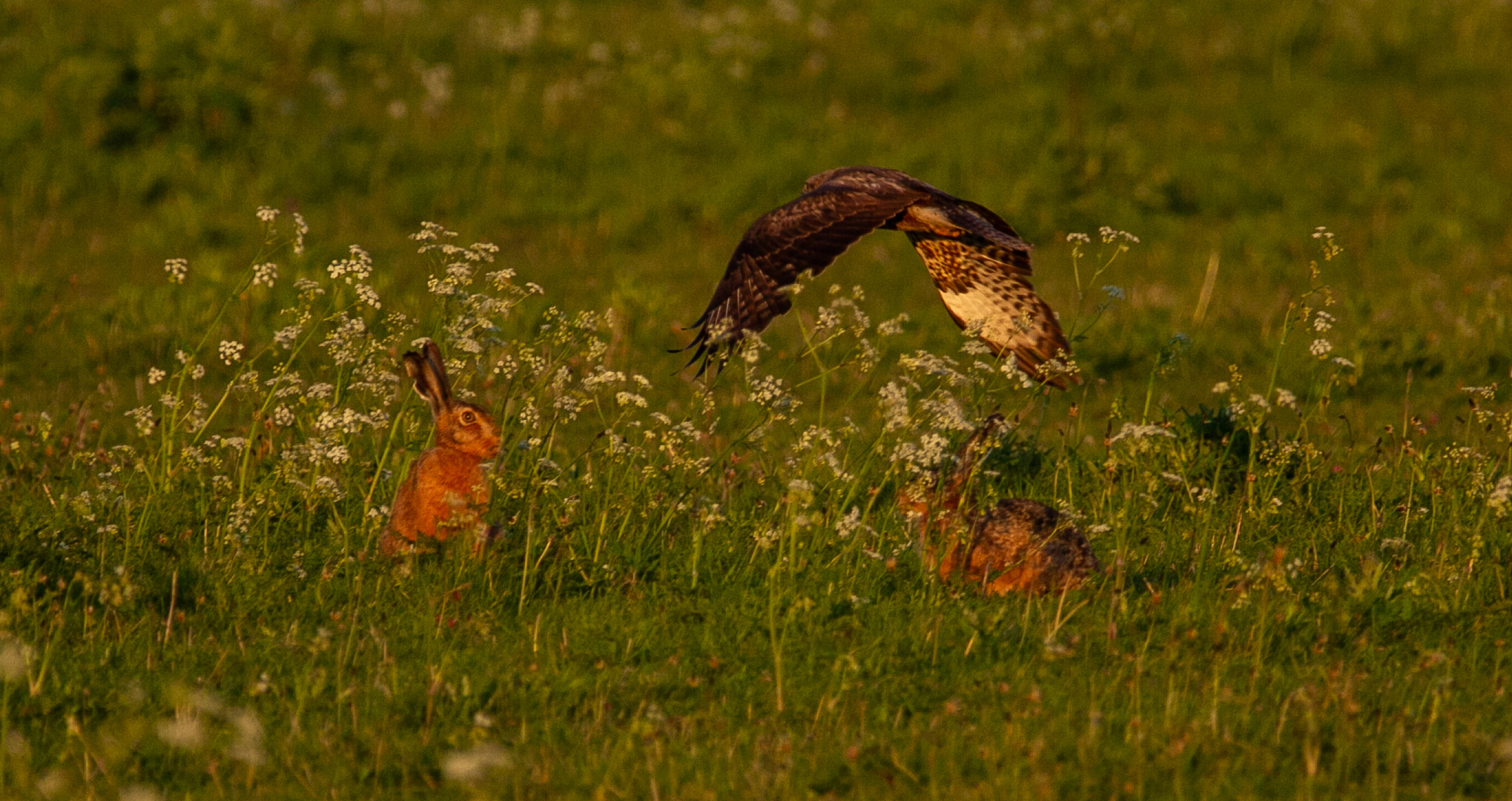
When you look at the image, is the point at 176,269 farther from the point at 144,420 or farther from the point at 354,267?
the point at 354,267

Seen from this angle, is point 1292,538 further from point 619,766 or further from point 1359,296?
point 1359,296

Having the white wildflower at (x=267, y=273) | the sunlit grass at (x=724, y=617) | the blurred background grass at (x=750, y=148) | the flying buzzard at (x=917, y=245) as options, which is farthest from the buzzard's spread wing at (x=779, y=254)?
the blurred background grass at (x=750, y=148)

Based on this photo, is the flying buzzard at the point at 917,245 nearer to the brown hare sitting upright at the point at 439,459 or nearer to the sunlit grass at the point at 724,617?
the sunlit grass at the point at 724,617

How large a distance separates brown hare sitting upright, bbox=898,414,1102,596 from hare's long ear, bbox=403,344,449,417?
1639 millimetres

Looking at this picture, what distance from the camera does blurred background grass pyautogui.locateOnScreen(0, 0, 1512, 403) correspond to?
10562 millimetres

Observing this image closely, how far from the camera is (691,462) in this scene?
19.9 ft

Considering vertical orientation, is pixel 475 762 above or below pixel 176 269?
below

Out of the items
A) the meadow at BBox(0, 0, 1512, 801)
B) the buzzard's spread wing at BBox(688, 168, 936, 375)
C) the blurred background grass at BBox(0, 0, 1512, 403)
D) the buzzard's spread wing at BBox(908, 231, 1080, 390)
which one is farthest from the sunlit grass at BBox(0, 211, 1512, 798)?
the blurred background grass at BBox(0, 0, 1512, 403)

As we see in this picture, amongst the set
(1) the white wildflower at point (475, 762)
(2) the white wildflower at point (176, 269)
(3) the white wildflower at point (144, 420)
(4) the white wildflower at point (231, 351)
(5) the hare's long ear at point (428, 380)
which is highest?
(2) the white wildflower at point (176, 269)

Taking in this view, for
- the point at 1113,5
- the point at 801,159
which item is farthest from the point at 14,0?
the point at 1113,5

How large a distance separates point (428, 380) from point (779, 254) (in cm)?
131

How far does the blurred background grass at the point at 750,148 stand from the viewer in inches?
416

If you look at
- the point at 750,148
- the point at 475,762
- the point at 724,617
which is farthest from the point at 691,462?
the point at 750,148

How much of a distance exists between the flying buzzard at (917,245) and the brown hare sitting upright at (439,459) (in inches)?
32.5
